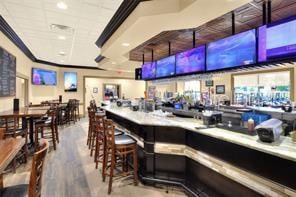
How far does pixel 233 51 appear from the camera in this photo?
11.3ft

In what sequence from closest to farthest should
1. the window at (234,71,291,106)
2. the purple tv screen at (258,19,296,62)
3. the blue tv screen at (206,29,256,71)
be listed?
the purple tv screen at (258,19,296,62) < the blue tv screen at (206,29,256,71) < the window at (234,71,291,106)

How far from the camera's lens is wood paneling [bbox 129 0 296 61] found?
340 centimetres

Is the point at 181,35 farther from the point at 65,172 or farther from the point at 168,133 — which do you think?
the point at 65,172

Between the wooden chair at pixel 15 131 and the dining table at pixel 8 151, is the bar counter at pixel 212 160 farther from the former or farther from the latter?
the wooden chair at pixel 15 131

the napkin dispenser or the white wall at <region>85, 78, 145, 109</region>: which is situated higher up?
the white wall at <region>85, 78, 145, 109</region>

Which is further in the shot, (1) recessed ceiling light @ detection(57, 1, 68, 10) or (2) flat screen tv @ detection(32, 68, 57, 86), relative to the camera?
(2) flat screen tv @ detection(32, 68, 57, 86)

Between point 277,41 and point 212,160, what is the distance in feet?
6.00

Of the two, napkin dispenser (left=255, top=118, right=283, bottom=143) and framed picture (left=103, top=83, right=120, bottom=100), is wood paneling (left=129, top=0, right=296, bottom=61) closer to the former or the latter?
napkin dispenser (left=255, top=118, right=283, bottom=143)

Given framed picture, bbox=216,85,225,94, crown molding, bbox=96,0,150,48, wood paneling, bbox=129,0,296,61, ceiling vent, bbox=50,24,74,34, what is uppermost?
ceiling vent, bbox=50,24,74,34

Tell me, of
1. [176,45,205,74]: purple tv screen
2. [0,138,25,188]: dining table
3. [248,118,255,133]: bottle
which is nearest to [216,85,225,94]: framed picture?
[176,45,205,74]: purple tv screen

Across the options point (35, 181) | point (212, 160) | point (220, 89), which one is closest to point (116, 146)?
point (212, 160)

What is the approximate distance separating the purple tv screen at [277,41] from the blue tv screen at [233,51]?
0.39 ft

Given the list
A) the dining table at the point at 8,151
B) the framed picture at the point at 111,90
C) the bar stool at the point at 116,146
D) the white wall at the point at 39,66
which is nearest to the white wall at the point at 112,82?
Result: the framed picture at the point at 111,90

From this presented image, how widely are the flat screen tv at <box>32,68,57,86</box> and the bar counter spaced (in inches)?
300
